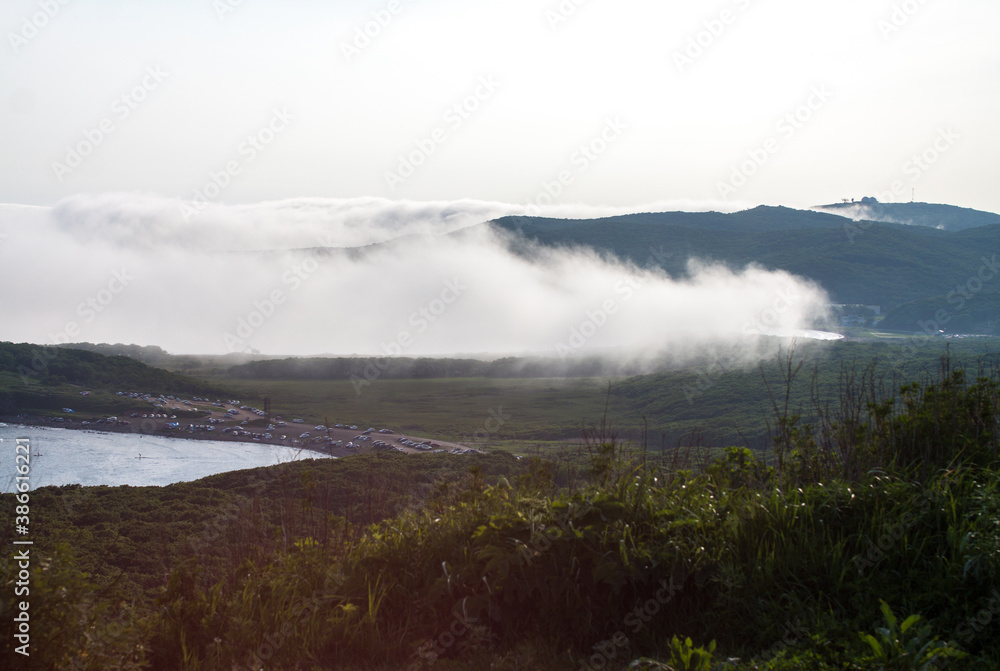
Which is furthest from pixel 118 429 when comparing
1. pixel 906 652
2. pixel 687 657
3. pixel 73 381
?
pixel 906 652

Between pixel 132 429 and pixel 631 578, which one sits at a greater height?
pixel 631 578

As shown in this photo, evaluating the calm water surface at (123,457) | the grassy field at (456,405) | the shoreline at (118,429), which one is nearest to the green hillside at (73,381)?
the shoreline at (118,429)

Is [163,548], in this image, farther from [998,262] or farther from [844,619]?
[998,262]

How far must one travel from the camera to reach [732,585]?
169 inches

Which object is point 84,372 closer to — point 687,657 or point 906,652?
point 687,657

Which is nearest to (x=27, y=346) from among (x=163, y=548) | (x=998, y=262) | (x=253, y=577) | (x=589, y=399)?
(x=589, y=399)

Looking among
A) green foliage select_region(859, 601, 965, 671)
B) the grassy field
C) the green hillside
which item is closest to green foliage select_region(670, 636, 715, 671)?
green foliage select_region(859, 601, 965, 671)

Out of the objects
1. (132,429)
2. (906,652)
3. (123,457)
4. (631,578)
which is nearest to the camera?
(906,652)

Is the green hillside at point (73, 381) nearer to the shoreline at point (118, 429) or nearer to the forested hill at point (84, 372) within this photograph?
the forested hill at point (84, 372)

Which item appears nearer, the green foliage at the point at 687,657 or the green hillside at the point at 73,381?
the green foliage at the point at 687,657

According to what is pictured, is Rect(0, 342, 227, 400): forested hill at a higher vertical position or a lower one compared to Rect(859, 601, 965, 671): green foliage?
lower

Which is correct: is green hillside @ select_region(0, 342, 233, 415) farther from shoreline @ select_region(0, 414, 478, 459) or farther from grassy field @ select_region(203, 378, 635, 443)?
grassy field @ select_region(203, 378, 635, 443)

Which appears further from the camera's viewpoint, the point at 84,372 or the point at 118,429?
the point at 84,372

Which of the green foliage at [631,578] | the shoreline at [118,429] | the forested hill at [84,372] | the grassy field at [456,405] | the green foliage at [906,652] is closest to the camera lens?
the green foliage at [906,652]
